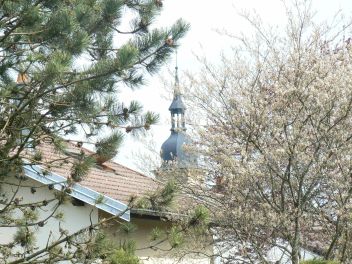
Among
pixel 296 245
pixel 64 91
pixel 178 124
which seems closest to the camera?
pixel 64 91

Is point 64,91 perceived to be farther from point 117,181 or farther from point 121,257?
point 117,181

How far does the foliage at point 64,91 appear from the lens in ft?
24.5

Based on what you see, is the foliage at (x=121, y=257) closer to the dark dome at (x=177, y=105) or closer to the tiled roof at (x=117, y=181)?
the tiled roof at (x=117, y=181)

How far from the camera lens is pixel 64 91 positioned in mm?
7613

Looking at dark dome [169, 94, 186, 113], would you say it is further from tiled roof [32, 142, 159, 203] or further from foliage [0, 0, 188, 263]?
foliage [0, 0, 188, 263]

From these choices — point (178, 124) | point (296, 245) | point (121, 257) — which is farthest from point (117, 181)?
point (121, 257)

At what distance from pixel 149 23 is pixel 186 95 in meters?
5.63

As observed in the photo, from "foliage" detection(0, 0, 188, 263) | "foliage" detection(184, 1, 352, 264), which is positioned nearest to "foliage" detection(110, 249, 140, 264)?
"foliage" detection(0, 0, 188, 263)

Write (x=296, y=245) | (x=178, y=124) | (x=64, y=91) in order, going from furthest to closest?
(x=178, y=124), (x=296, y=245), (x=64, y=91)

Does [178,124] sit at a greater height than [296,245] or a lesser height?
greater

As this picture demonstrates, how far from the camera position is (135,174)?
55.1 ft

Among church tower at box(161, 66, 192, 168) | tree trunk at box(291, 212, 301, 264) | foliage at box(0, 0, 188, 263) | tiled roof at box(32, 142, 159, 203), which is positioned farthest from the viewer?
church tower at box(161, 66, 192, 168)

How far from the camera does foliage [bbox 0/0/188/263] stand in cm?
747

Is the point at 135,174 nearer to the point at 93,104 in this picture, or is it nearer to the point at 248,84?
the point at 248,84
